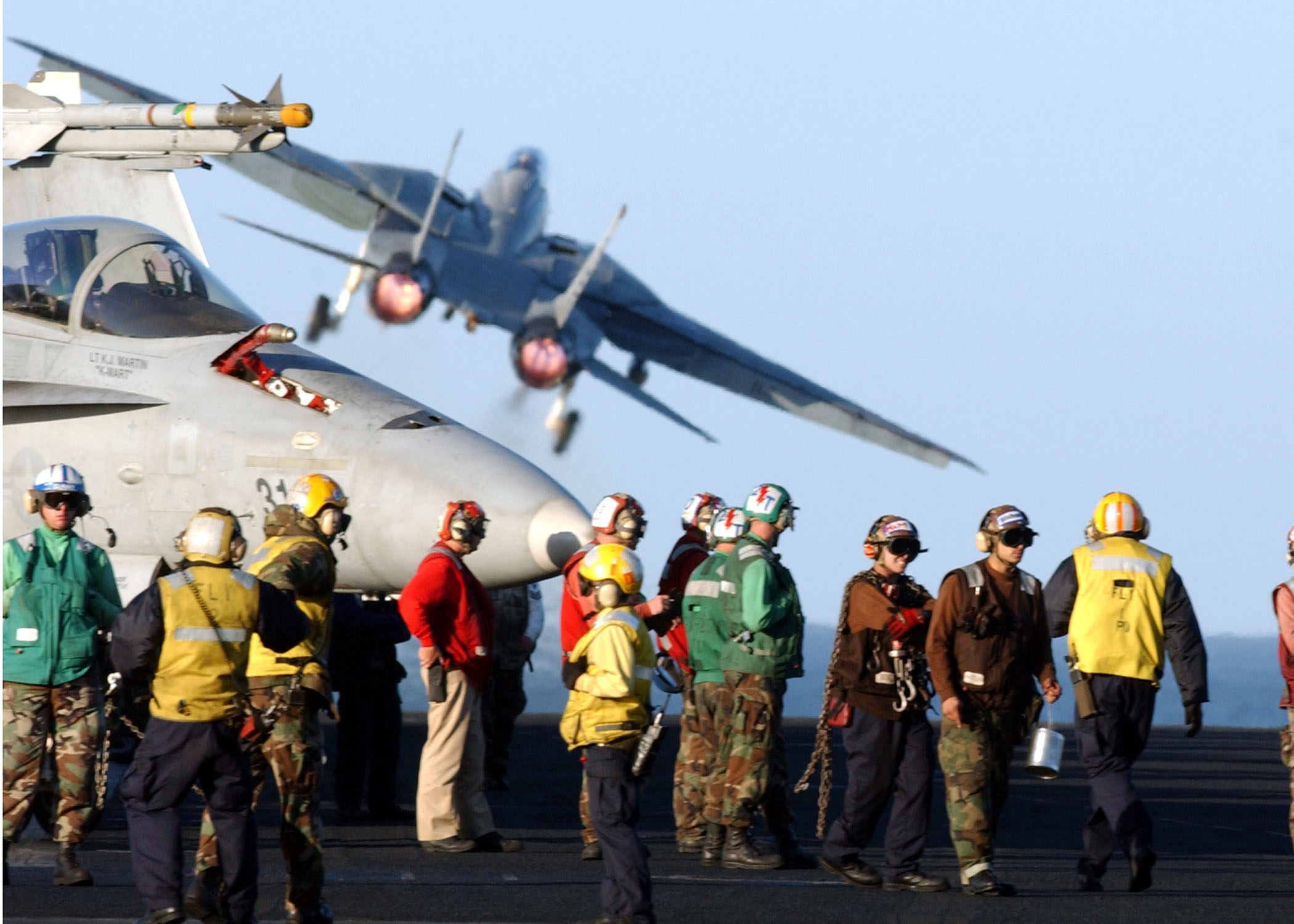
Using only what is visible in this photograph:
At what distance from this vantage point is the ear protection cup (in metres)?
8.08

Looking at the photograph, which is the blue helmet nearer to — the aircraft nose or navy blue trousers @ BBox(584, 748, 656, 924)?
the aircraft nose

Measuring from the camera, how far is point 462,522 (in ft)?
33.9

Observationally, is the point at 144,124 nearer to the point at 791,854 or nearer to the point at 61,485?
the point at 61,485

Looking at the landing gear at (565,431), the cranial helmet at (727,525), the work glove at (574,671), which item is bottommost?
the work glove at (574,671)

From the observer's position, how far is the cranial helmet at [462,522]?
10.3 meters

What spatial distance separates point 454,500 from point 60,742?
2.78 m

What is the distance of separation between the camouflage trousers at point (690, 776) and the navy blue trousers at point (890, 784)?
1225 mm

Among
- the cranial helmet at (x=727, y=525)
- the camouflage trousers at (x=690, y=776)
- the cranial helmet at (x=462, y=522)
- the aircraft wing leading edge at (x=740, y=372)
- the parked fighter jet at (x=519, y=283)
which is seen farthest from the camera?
the aircraft wing leading edge at (x=740, y=372)

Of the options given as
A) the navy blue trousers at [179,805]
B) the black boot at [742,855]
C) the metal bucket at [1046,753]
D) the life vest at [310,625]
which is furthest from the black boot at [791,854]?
the navy blue trousers at [179,805]

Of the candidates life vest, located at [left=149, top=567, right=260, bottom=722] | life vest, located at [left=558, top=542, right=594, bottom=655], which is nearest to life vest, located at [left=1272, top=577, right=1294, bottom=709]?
life vest, located at [left=558, top=542, right=594, bottom=655]

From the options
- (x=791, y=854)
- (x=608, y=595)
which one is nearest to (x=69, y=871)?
(x=608, y=595)

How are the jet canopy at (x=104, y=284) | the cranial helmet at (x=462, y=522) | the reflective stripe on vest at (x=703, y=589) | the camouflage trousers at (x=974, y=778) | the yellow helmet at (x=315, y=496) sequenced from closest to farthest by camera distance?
the yellow helmet at (x=315, y=496) → the camouflage trousers at (x=974, y=778) → the cranial helmet at (x=462, y=522) → the reflective stripe on vest at (x=703, y=589) → the jet canopy at (x=104, y=284)

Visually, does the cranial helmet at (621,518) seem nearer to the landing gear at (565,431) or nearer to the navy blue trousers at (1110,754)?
the navy blue trousers at (1110,754)

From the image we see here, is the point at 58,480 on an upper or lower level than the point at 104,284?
lower
